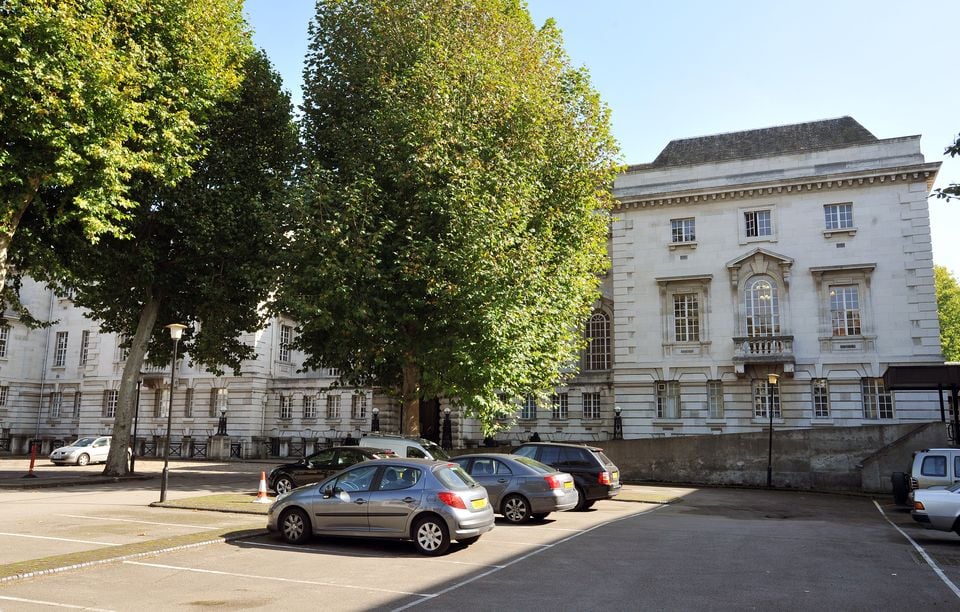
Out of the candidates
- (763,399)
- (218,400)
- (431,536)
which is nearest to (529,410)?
(763,399)

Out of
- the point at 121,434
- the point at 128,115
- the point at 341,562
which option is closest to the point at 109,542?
the point at 341,562

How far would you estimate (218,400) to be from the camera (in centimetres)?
5034

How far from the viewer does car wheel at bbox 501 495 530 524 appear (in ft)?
51.8

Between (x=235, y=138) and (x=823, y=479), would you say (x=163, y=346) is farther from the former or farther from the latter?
(x=823, y=479)

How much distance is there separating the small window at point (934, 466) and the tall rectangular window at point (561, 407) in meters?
24.3

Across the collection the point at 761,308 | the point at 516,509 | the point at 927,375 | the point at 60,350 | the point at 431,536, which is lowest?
the point at 516,509

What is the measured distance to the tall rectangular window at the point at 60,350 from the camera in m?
57.0

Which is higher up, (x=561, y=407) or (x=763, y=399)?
(x=763, y=399)

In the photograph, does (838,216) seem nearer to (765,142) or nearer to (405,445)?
(765,142)

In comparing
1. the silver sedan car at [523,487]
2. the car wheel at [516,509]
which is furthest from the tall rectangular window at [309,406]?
the car wheel at [516,509]

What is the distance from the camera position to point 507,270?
70.7 feet

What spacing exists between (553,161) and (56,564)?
832 inches

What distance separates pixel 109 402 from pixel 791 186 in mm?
49670

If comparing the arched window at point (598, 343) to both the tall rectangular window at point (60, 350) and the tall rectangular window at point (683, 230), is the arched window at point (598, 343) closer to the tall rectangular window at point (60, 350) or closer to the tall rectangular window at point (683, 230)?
the tall rectangular window at point (683, 230)
